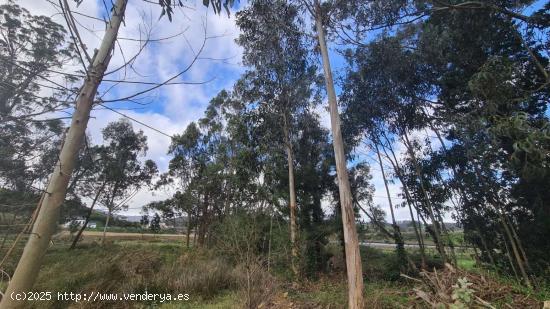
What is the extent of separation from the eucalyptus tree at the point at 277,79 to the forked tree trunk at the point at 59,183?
10044 millimetres

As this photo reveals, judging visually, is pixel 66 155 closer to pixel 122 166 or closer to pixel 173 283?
pixel 173 283

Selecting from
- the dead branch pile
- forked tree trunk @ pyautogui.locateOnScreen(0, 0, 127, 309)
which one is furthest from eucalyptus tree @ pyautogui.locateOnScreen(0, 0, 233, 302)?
the dead branch pile

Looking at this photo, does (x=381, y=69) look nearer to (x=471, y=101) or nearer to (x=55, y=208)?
(x=471, y=101)

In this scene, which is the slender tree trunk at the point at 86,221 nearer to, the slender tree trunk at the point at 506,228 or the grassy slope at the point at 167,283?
the grassy slope at the point at 167,283

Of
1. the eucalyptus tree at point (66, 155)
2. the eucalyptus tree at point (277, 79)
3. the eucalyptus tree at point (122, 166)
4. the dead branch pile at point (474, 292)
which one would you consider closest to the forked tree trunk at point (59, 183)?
the eucalyptus tree at point (66, 155)

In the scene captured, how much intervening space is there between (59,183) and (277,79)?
11.5 metres

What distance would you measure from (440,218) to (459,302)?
893cm

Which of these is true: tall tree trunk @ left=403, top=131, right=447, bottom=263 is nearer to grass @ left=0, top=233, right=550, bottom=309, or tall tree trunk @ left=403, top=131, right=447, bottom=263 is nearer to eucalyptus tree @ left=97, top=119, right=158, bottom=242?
grass @ left=0, top=233, right=550, bottom=309

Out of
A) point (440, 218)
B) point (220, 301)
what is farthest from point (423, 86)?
point (220, 301)

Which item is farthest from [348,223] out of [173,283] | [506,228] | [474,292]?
[506,228]

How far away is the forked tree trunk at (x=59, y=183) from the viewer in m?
1.11

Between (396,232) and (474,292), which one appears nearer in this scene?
(474,292)

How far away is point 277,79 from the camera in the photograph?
39.8 feet

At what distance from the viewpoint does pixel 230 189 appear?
16.5 metres
